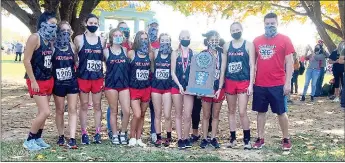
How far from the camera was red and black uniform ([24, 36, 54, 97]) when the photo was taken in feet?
20.0

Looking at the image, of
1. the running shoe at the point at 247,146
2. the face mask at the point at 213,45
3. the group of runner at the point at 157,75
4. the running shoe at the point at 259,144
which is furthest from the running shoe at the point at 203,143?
the face mask at the point at 213,45

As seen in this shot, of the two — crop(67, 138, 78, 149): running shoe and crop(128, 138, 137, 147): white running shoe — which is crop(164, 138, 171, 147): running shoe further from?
crop(67, 138, 78, 149): running shoe

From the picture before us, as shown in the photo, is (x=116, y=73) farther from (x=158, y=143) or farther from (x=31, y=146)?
(x=31, y=146)

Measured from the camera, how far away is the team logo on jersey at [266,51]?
21.5 feet

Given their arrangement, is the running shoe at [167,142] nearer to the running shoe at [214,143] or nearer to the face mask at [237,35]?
the running shoe at [214,143]

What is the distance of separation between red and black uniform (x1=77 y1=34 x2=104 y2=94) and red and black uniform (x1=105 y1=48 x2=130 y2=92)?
0.13 m

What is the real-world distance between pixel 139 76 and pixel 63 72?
115 centimetres

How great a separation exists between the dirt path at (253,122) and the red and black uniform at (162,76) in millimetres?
941

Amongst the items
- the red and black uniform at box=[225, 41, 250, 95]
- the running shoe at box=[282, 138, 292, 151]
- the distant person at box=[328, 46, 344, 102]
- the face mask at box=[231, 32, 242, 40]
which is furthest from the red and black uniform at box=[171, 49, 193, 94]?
the distant person at box=[328, 46, 344, 102]

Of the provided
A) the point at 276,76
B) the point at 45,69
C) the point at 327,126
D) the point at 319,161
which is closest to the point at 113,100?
the point at 45,69

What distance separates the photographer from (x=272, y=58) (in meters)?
6.53

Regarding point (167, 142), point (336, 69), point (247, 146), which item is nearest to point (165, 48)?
point (167, 142)

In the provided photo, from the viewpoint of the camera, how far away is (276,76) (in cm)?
656

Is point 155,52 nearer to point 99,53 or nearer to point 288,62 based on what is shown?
point 99,53
